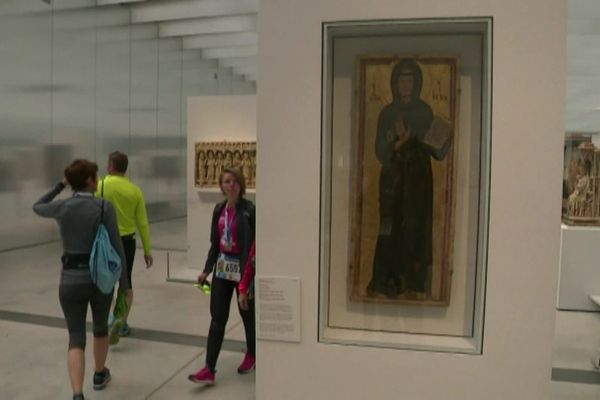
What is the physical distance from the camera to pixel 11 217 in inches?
418

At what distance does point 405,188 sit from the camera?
2887 millimetres

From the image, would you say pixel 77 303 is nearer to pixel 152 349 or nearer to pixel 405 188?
pixel 152 349

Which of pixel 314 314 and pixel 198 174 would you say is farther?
pixel 198 174

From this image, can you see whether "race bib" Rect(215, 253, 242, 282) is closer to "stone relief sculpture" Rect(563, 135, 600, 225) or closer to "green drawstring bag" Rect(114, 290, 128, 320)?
"green drawstring bag" Rect(114, 290, 128, 320)

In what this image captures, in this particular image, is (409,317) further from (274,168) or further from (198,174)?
(198,174)

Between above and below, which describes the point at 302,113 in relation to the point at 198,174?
above

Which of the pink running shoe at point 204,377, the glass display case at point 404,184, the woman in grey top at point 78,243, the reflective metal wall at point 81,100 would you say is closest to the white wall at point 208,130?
the pink running shoe at point 204,377

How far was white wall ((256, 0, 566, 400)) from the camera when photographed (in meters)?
2.62

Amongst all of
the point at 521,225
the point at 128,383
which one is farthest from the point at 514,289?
the point at 128,383

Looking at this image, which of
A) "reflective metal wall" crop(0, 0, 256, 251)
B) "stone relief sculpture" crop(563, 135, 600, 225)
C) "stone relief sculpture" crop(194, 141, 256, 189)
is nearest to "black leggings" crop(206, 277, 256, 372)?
"stone relief sculpture" crop(194, 141, 256, 189)

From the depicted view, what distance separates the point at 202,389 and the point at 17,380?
1.55m

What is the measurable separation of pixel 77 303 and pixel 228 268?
1.09m

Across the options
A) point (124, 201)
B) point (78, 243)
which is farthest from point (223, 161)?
point (78, 243)

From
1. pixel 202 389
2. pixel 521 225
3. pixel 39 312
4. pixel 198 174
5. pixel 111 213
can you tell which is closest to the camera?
pixel 521 225
